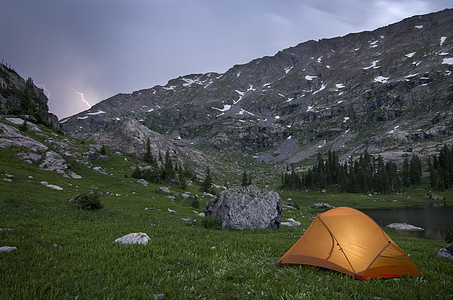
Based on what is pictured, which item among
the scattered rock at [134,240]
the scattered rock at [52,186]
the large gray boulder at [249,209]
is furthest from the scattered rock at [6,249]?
the scattered rock at [52,186]

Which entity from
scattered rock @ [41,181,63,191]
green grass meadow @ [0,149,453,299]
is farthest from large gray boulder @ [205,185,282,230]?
scattered rock @ [41,181,63,191]

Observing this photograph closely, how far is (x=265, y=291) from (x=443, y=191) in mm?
133776

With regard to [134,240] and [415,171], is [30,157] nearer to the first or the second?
[134,240]

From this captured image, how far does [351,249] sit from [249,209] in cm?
1150

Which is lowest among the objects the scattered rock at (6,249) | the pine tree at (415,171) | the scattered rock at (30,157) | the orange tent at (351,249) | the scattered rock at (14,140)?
the pine tree at (415,171)

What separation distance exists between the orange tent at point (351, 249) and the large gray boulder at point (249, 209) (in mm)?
9621

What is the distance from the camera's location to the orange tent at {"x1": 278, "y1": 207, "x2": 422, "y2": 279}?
820 centimetres

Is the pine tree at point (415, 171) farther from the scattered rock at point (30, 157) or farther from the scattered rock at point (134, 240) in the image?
the scattered rock at point (30, 157)

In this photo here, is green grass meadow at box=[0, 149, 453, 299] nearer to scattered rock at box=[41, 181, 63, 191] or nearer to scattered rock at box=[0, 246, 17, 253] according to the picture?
scattered rock at box=[0, 246, 17, 253]

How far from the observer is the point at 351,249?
8.85 meters

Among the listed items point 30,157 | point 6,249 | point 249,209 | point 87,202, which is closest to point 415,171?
point 249,209

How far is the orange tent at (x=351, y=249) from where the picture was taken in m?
8.20

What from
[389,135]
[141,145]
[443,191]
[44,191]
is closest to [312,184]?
[443,191]

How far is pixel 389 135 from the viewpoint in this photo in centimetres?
18825
